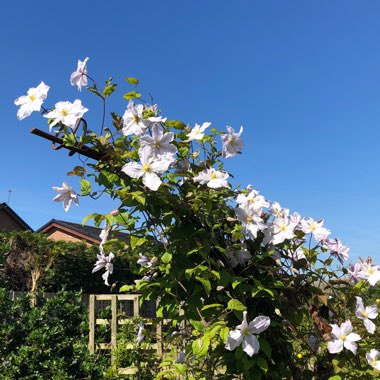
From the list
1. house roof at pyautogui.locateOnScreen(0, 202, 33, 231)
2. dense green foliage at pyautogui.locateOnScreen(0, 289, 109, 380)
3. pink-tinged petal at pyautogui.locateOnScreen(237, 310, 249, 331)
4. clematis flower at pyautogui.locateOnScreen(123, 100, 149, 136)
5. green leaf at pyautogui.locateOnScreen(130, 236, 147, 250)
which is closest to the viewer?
pink-tinged petal at pyautogui.locateOnScreen(237, 310, 249, 331)

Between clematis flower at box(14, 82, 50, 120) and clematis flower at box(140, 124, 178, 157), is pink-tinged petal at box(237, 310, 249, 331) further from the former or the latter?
clematis flower at box(14, 82, 50, 120)

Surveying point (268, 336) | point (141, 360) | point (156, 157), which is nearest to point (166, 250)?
point (156, 157)

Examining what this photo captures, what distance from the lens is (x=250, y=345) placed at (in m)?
1.65

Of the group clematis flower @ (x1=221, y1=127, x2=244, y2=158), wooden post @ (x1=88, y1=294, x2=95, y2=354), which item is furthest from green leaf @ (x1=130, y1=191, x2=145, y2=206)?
wooden post @ (x1=88, y1=294, x2=95, y2=354)

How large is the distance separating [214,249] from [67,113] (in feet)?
2.62

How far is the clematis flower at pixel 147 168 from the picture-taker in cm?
166

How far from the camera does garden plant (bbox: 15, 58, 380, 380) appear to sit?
1.72m

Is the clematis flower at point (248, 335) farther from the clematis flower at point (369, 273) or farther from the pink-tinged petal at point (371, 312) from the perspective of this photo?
the clematis flower at point (369, 273)

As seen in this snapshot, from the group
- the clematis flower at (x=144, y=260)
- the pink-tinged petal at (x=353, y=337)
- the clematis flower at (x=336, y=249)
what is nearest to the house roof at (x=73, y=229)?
the clematis flower at (x=144, y=260)

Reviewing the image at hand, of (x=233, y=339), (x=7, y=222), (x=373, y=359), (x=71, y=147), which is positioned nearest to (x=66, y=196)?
(x=71, y=147)

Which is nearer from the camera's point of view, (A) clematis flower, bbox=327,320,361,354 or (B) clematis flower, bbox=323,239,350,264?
(A) clematis flower, bbox=327,320,361,354

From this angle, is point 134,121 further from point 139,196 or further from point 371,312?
point 371,312

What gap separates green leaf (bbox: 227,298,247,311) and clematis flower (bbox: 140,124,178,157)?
1.99ft

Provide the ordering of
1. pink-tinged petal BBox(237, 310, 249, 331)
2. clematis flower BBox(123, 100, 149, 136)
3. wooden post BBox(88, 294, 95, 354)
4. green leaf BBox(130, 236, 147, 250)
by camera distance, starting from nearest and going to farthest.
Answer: pink-tinged petal BBox(237, 310, 249, 331) → clematis flower BBox(123, 100, 149, 136) → green leaf BBox(130, 236, 147, 250) → wooden post BBox(88, 294, 95, 354)
